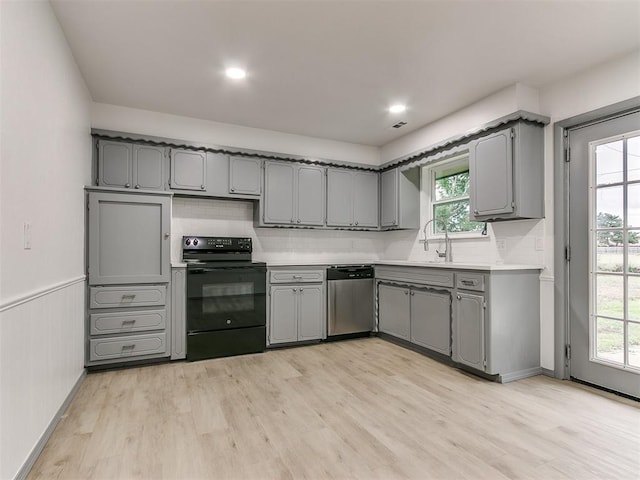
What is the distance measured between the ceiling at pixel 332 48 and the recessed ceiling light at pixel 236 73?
0.21ft

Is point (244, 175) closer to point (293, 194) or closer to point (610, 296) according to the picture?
point (293, 194)

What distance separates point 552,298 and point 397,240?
218 centimetres

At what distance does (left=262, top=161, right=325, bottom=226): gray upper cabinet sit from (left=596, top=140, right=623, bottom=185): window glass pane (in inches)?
110

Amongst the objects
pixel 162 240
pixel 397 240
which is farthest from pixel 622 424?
pixel 162 240

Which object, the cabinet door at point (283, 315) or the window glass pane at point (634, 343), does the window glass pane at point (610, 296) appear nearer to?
the window glass pane at point (634, 343)

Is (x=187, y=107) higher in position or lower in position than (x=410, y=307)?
higher

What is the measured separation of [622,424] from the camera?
2223mm

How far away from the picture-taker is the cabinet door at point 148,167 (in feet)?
12.1

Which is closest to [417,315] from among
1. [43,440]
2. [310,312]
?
[310,312]

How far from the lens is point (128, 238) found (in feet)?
11.1

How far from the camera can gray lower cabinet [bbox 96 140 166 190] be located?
3.54 m

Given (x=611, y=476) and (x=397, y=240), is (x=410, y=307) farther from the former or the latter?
(x=611, y=476)

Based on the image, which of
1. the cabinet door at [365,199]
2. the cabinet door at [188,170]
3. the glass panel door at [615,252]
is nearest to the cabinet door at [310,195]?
the cabinet door at [365,199]

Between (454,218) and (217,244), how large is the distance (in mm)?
2755
